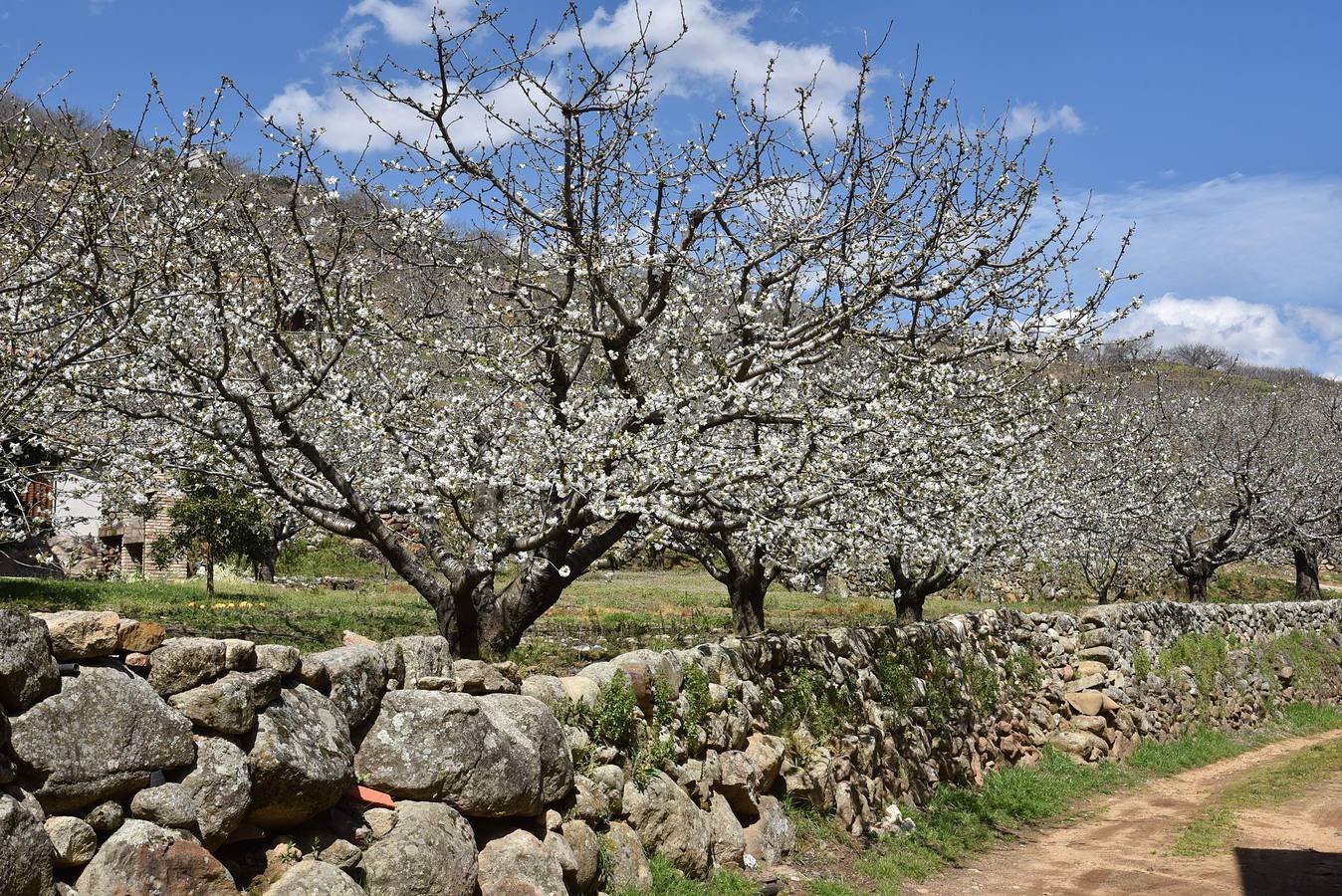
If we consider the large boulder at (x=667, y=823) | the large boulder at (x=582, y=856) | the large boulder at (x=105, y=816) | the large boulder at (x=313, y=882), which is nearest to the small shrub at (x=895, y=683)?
the large boulder at (x=667, y=823)

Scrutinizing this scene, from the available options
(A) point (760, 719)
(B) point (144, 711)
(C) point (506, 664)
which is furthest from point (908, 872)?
(B) point (144, 711)

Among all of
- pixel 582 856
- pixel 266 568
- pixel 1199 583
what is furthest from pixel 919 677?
pixel 266 568

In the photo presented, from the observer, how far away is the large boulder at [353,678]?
534cm

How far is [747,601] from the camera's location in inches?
615

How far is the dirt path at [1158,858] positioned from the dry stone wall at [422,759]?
1127 millimetres

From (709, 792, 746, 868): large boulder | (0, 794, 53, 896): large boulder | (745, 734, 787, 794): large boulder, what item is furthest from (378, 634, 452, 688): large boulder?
(745, 734, 787, 794): large boulder

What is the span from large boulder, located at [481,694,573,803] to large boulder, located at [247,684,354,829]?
42.1 inches

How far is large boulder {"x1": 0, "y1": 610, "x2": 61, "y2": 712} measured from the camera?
12.5 feet

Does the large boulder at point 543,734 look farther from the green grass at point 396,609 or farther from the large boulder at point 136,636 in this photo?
the green grass at point 396,609

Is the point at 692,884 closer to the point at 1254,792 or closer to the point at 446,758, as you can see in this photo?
the point at 446,758

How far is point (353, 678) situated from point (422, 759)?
565mm

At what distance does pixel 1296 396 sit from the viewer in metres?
40.9

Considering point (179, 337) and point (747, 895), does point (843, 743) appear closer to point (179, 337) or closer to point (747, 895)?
point (747, 895)

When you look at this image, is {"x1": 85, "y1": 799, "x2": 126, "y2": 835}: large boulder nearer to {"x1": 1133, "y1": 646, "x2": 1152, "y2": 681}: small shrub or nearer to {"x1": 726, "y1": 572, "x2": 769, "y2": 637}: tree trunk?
{"x1": 726, "y1": 572, "x2": 769, "y2": 637}: tree trunk
